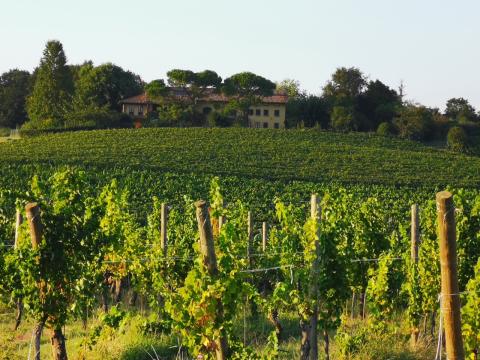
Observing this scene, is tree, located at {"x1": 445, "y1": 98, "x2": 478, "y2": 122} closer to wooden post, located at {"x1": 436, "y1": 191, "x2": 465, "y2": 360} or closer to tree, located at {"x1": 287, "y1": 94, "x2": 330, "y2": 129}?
tree, located at {"x1": 287, "y1": 94, "x2": 330, "y2": 129}

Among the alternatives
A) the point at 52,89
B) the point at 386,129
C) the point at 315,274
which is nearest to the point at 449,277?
the point at 315,274

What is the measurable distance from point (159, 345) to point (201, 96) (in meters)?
69.7

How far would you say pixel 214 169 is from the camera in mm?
47594

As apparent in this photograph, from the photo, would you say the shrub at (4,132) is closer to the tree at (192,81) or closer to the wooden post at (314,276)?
the tree at (192,81)

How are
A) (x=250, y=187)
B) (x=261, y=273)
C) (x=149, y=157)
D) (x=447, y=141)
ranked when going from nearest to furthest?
(x=261, y=273) < (x=250, y=187) < (x=149, y=157) < (x=447, y=141)

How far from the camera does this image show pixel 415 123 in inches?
2712

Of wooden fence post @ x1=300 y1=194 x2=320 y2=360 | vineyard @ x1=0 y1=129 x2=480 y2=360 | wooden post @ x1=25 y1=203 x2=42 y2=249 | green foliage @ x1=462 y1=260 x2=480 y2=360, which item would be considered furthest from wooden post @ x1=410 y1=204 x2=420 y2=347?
wooden post @ x1=25 y1=203 x2=42 y2=249

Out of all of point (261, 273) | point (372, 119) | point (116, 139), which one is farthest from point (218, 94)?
point (261, 273)

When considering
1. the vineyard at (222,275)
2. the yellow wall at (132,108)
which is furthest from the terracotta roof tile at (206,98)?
the vineyard at (222,275)

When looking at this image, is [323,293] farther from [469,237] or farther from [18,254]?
[18,254]

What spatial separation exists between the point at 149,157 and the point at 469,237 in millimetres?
41741

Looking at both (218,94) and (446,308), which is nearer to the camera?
(446,308)

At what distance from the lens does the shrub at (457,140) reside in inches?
2506

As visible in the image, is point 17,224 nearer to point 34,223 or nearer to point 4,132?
point 34,223
